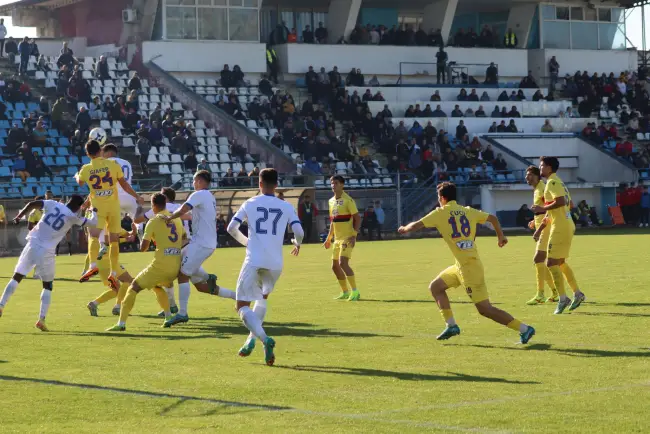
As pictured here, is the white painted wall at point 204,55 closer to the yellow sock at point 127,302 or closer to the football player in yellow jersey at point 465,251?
the yellow sock at point 127,302

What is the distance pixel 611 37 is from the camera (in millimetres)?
67125

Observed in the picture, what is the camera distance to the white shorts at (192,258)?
15.4 meters

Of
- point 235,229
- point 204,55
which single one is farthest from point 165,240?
point 204,55

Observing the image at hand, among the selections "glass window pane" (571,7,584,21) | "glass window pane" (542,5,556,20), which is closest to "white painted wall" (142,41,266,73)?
"glass window pane" (542,5,556,20)

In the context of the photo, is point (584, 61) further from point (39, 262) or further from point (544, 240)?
point (39, 262)

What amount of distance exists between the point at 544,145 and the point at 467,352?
42.4 metres

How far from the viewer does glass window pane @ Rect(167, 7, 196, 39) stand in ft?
174

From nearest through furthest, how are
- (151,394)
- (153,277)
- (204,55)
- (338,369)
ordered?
1. (151,394)
2. (338,369)
3. (153,277)
4. (204,55)

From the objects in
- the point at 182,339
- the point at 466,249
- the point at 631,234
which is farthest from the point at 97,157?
the point at 631,234

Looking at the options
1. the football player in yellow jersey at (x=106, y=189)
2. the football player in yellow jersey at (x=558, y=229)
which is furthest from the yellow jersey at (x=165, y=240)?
the football player in yellow jersey at (x=558, y=229)

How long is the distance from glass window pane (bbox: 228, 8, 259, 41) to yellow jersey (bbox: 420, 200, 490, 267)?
1686 inches

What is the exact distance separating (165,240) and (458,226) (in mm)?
4097

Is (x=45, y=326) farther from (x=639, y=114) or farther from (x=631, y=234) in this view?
(x=639, y=114)

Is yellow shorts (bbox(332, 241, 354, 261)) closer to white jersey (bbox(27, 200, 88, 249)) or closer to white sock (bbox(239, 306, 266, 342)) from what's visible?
white jersey (bbox(27, 200, 88, 249))
